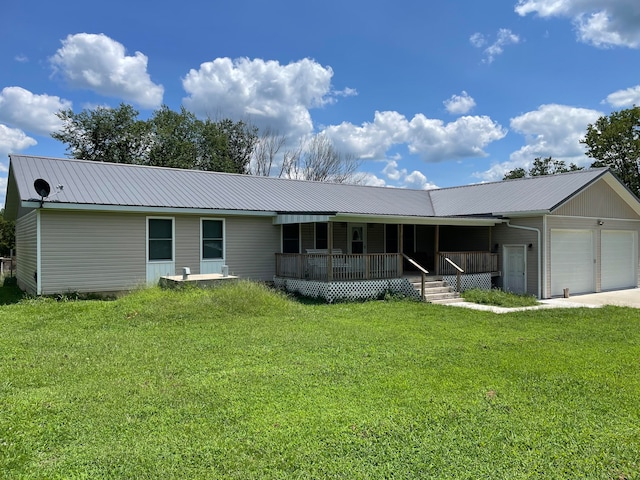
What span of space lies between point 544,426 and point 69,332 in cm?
747

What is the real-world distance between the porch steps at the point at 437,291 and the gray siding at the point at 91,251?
8.29 m

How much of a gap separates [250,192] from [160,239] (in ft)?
13.3

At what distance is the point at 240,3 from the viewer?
13547 mm

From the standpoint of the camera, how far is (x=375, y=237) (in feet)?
56.3

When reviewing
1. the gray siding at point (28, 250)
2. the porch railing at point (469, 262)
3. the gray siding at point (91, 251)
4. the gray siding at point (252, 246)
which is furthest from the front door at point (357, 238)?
the gray siding at point (28, 250)

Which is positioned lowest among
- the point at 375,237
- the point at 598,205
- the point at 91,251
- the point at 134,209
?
the point at 91,251

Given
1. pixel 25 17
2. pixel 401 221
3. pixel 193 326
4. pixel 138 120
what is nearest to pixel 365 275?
pixel 401 221

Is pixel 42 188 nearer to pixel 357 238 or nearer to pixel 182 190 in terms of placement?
pixel 182 190

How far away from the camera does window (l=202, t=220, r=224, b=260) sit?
45.0ft

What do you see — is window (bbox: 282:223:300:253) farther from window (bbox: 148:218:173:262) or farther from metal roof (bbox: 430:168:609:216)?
metal roof (bbox: 430:168:609:216)

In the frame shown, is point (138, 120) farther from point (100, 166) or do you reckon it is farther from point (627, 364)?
point (627, 364)

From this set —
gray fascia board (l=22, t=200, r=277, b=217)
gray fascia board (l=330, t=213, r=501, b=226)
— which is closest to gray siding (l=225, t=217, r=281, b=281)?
gray fascia board (l=22, t=200, r=277, b=217)

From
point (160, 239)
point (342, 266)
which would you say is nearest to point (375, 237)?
point (342, 266)

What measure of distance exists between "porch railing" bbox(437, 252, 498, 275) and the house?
0.13ft
